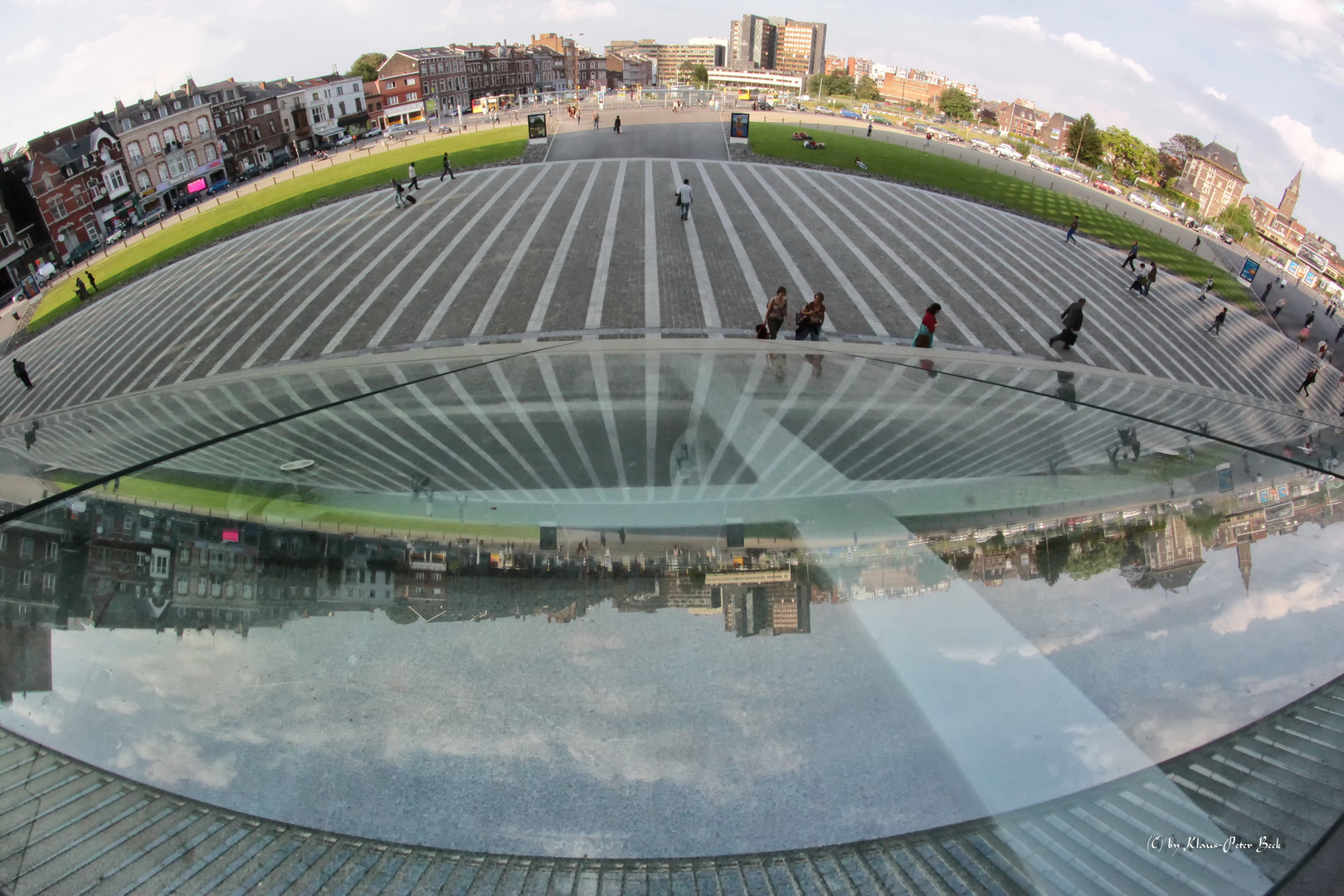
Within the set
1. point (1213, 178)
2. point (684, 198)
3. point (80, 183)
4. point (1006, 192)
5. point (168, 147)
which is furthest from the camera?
point (1213, 178)

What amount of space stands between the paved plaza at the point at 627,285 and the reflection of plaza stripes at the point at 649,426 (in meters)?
4.80

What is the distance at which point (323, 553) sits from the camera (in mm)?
3855

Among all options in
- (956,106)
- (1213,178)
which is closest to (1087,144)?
(956,106)

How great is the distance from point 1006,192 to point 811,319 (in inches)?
958

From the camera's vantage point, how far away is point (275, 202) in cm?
3002

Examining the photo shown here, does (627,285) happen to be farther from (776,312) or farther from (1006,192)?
(1006,192)

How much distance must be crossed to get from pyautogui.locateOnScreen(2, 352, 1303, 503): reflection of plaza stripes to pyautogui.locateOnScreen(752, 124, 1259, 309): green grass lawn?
71.3ft

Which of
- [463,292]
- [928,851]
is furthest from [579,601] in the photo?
[463,292]

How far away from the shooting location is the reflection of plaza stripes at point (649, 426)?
470 cm

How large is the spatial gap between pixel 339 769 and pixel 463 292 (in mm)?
12695

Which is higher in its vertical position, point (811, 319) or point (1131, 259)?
point (1131, 259)

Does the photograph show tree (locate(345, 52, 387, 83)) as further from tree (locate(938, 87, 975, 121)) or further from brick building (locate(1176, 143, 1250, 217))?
brick building (locate(1176, 143, 1250, 217))

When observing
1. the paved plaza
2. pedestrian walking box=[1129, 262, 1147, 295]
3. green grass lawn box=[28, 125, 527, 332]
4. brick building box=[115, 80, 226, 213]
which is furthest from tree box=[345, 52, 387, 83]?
pedestrian walking box=[1129, 262, 1147, 295]

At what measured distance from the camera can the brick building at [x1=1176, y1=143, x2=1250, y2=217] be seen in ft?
368
